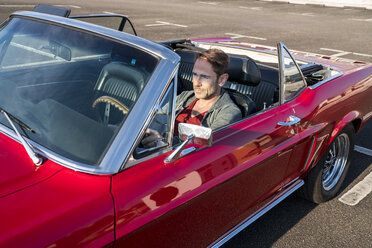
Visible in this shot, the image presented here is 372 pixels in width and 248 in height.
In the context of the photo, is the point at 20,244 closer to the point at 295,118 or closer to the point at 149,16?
the point at 295,118

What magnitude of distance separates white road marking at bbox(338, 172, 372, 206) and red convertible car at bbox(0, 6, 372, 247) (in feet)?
3.41

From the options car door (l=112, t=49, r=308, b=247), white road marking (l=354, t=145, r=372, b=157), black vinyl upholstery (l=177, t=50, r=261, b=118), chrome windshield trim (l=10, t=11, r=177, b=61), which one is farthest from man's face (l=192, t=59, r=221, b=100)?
white road marking (l=354, t=145, r=372, b=157)

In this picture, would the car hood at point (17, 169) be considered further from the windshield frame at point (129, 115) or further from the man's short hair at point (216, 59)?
the man's short hair at point (216, 59)

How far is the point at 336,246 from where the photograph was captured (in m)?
3.28

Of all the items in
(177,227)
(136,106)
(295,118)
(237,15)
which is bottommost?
(237,15)

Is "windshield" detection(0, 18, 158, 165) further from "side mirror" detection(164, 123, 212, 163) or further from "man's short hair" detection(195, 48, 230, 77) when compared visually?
"man's short hair" detection(195, 48, 230, 77)

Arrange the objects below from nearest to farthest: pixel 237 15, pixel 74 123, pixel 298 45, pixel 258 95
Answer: pixel 74 123 < pixel 258 95 < pixel 298 45 < pixel 237 15

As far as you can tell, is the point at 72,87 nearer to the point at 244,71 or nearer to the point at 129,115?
the point at 129,115

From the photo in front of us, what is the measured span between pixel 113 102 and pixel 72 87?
0.83 feet

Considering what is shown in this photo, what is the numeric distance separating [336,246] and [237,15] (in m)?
15.8

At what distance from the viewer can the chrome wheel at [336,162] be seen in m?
3.83

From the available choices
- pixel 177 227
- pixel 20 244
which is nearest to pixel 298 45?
pixel 177 227

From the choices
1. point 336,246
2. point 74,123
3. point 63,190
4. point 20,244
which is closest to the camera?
point 20,244

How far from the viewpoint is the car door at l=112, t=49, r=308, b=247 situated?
1.97m
